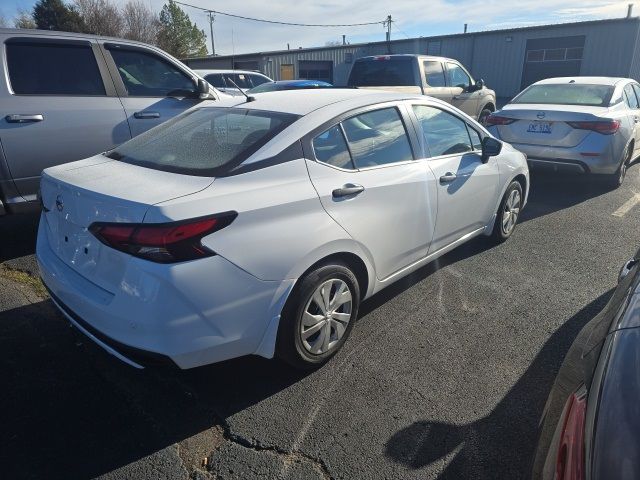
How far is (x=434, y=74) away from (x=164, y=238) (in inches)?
341

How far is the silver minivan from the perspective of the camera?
13.5 feet

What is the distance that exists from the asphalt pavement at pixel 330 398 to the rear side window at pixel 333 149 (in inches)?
47.1

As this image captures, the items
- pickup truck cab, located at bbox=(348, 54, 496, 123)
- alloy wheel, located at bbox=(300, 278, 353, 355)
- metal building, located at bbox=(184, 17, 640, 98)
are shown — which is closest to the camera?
alloy wheel, located at bbox=(300, 278, 353, 355)

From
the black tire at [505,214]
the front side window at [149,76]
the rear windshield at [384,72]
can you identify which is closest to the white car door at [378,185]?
the black tire at [505,214]

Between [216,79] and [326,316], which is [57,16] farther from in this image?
[326,316]

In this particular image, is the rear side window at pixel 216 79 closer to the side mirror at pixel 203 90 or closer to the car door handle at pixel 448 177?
the side mirror at pixel 203 90

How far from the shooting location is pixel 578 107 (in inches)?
255

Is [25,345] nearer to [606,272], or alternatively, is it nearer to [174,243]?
[174,243]

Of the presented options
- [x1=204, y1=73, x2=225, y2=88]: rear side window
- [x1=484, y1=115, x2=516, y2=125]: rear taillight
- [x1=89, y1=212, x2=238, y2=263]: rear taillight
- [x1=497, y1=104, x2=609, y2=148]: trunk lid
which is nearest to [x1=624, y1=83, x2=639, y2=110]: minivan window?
[x1=497, y1=104, x2=609, y2=148]: trunk lid

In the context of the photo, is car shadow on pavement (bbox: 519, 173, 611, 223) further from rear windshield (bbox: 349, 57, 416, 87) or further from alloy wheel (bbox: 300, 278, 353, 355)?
alloy wheel (bbox: 300, 278, 353, 355)

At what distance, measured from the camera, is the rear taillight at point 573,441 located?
3.90 feet

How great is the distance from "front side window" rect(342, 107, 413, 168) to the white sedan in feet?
0.03


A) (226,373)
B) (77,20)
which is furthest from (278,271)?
(77,20)

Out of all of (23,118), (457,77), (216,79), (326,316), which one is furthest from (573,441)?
(216,79)
